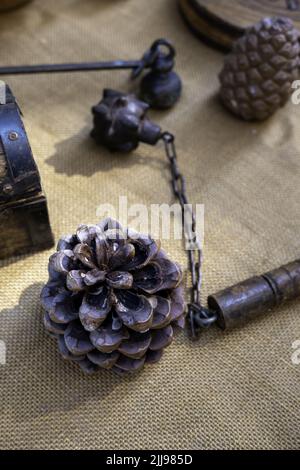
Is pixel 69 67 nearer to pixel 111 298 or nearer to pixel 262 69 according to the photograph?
pixel 262 69

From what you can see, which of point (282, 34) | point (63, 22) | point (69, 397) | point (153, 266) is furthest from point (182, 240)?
point (63, 22)

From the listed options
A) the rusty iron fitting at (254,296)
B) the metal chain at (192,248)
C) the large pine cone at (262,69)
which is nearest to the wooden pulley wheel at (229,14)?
the large pine cone at (262,69)

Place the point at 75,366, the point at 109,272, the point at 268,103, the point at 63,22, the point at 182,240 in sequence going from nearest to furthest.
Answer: the point at 109,272, the point at 75,366, the point at 182,240, the point at 268,103, the point at 63,22

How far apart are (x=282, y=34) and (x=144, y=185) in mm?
455

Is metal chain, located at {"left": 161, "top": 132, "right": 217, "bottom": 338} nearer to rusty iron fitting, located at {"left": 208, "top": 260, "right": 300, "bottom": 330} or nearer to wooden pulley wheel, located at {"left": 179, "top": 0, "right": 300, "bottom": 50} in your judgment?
rusty iron fitting, located at {"left": 208, "top": 260, "right": 300, "bottom": 330}

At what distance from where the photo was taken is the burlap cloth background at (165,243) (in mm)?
851

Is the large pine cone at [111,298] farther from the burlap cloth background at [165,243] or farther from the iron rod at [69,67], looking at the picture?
the iron rod at [69,67]

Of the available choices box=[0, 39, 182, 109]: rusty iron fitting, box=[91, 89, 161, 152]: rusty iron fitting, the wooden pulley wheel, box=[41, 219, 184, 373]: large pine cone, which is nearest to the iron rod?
box=[0, 39, 182, 109]: rusty iron fitting

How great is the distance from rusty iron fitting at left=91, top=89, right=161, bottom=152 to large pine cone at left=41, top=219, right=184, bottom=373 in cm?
37

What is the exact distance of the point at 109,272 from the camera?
2.60 ft

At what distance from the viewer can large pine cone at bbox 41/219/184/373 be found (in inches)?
30.1

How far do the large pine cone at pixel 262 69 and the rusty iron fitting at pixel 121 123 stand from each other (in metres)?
0.23

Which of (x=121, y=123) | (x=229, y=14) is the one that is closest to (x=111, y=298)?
(x=121, y=123)

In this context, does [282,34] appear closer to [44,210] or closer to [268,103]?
[268,103]
